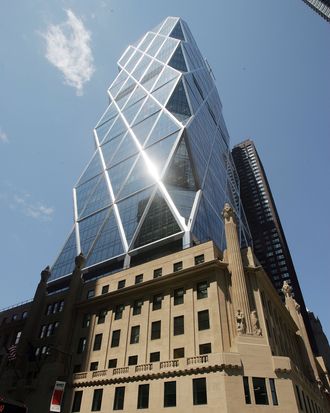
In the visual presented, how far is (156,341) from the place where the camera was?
38.6m

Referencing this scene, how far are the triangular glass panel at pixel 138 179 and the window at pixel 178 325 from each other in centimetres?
5436

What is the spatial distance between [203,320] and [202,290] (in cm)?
384

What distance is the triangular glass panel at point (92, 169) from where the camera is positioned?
389ft

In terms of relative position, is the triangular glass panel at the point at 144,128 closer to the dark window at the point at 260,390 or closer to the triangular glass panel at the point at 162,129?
the triangular glass panel at the point at 162,129

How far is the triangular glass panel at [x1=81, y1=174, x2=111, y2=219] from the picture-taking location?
3932 inches

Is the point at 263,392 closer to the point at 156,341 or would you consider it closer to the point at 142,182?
the point at 156,341

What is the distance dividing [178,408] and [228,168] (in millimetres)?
119328

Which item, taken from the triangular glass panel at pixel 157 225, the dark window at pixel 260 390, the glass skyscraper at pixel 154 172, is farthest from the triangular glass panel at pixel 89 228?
the dark window at pixel 260 390

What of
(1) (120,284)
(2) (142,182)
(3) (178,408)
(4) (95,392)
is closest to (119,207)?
(2) (142,182)

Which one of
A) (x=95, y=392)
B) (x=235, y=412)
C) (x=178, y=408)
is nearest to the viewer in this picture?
(x=235, y=412)

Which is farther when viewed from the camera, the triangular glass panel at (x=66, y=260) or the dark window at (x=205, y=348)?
the triangular glass panel at (x=66, y=260)

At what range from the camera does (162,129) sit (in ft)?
354

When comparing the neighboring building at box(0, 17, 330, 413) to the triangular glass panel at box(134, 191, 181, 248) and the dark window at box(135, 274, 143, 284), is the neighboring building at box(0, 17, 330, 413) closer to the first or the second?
the dark window at box(135, 274, 143, 284)

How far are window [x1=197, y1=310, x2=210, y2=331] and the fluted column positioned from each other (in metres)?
3.63
